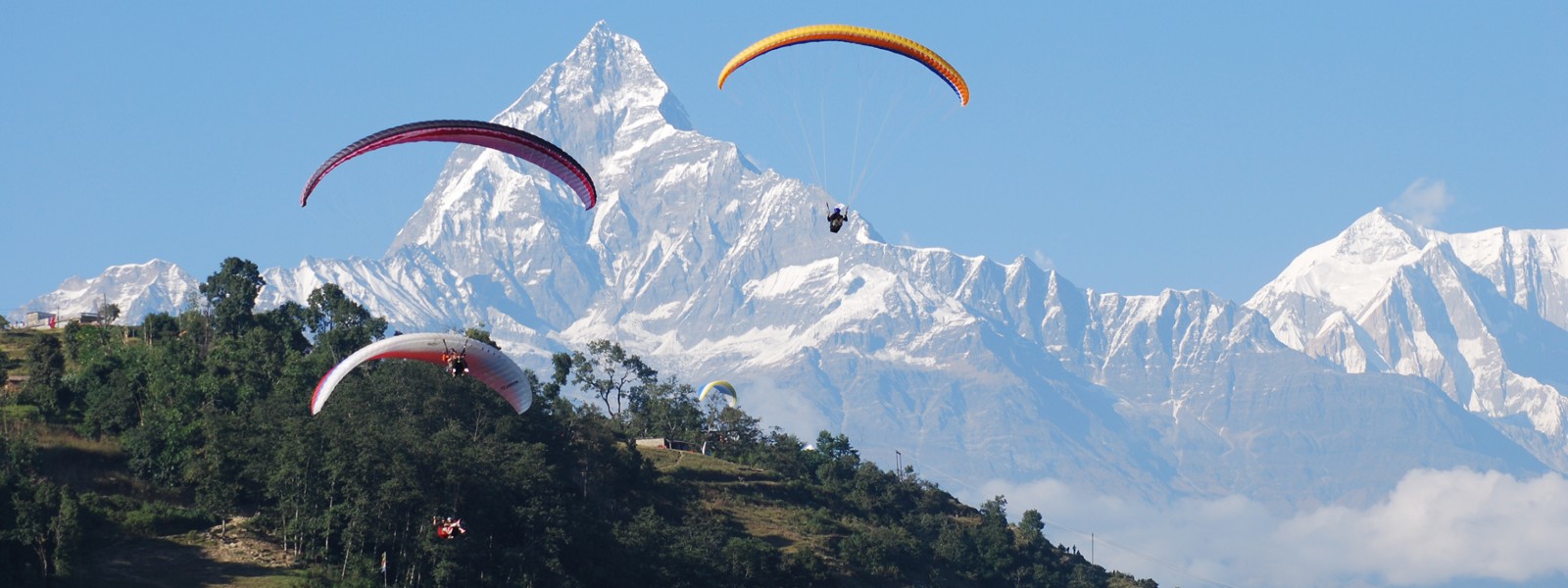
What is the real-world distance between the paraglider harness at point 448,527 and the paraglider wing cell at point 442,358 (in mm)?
4820

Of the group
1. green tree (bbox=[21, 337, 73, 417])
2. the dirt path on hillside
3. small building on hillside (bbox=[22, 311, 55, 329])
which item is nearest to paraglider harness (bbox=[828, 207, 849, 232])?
the dirt path on hillside

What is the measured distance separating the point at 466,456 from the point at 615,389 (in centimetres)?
7857

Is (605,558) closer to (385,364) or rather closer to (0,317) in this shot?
(385,364)

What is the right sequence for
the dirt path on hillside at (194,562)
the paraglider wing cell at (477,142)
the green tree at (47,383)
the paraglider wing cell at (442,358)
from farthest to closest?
the green tree at (47,383) → the dirt path on hillside at (194,562) → the paraglider wing cell at (442,358) → the paraglider wing cell at (477,142)

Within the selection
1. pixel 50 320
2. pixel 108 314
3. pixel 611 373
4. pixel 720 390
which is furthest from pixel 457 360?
pixel 720 390

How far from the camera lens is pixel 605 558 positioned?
3310 inches

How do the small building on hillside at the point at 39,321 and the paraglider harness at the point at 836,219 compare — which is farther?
the small building on hillside at the point at 39,321

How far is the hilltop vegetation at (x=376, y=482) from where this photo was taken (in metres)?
75.3

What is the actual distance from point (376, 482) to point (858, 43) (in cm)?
2348

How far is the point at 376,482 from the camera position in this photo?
76062mm

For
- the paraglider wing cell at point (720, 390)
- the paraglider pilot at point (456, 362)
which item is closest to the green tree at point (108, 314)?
the paraglider wing cell at point (720, 390)

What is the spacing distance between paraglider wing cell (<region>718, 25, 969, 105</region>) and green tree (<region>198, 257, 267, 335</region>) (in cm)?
5035

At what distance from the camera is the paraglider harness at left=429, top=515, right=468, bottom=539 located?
68062 millimetres

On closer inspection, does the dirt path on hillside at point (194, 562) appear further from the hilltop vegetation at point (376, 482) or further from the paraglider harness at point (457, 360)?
the paraglider harness at point (457, 360)
